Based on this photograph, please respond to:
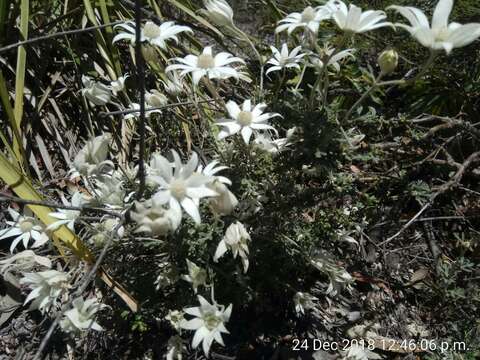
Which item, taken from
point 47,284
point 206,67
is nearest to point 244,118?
point 206,67

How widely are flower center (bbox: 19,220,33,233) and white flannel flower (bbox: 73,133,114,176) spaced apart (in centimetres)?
36

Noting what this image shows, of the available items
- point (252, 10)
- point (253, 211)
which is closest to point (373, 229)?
point (253, 211)

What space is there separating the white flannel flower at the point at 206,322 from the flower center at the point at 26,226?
2.14ft

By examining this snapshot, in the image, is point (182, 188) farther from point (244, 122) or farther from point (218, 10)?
point (218, 10)

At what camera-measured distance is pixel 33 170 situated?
210 centimetres

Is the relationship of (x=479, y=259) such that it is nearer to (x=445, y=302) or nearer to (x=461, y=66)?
(x=445, y=302)

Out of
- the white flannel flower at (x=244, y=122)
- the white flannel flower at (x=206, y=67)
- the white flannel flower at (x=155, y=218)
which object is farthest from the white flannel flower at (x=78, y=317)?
the white flannel flower at (x=206, y=67)

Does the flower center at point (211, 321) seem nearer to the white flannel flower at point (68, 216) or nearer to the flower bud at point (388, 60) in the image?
the white flannel flower at point (68, 216)

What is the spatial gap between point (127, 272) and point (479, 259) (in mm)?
1447

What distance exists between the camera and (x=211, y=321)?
4.24 feet

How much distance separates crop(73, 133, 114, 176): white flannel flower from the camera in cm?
131

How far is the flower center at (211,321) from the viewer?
50.6 inches

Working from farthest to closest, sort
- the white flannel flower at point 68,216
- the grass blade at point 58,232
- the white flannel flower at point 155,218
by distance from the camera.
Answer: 1. the grass blade at point 58,232
2. the white flannel flower at point 68,216
3. the white flannel flower at point 155,218

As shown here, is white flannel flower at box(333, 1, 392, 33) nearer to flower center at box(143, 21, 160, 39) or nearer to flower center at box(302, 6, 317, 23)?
flower center at box(302, 6, 317, 23)
